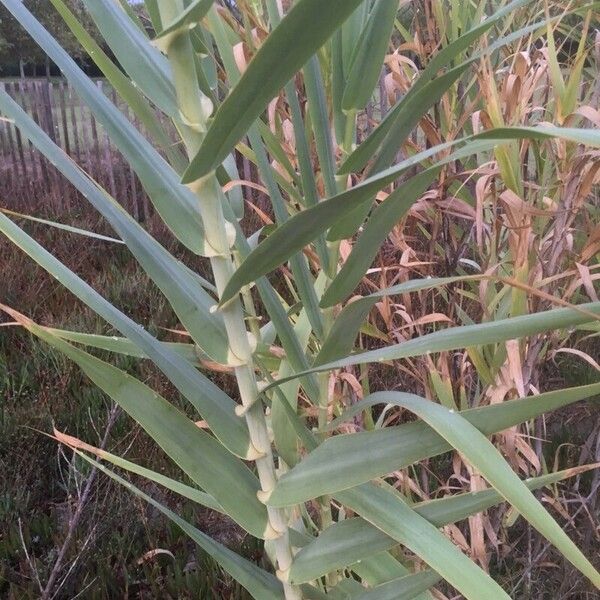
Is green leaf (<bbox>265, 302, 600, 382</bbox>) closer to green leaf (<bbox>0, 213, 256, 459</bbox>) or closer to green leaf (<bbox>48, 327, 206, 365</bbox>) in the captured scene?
green leaf (<bbox>0, 213, 256, 459</bbox>)

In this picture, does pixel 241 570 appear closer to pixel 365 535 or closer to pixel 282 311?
pixel 365 535

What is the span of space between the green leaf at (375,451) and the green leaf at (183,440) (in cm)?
6

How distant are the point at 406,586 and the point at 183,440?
275 mm

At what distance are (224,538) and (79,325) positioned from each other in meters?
1.16

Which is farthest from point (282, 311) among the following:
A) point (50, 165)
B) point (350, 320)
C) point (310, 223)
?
point (50, 165)

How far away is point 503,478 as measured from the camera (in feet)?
1.58

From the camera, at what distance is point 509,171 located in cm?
85

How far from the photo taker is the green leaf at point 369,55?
0.62 meters

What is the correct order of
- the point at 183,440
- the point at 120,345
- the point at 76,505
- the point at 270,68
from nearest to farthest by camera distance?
the point at 270,68 < the point at 183,440 < the point at 120,345 < the point at 76,505

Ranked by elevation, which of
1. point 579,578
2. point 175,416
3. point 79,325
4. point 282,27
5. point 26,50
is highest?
point 26,50

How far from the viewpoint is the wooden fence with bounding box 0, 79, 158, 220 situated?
4574 mm

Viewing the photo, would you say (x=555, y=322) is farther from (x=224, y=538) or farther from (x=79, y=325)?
(x=79, y=325)

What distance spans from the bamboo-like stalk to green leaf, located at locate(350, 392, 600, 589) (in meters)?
0.19

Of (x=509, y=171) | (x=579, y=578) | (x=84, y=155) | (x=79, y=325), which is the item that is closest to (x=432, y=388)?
(x=509, y=171)
